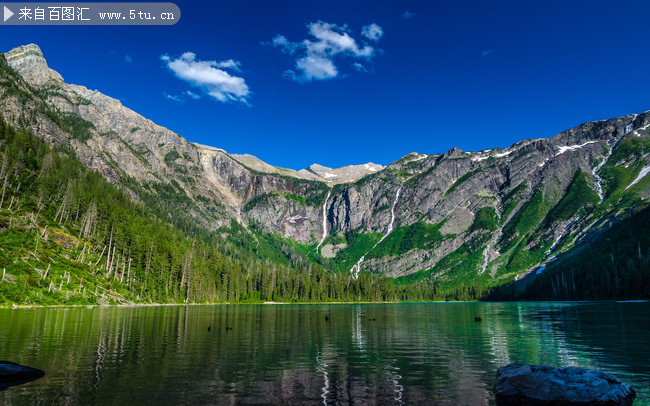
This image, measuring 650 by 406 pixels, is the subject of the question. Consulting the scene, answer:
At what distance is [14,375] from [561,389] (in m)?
31.9

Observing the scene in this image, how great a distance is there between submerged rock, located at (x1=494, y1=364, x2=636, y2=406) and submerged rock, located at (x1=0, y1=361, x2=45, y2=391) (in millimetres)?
28260

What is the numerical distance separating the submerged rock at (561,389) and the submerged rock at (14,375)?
2826 cm

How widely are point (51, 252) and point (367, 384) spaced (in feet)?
428

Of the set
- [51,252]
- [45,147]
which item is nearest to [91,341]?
[51,252]

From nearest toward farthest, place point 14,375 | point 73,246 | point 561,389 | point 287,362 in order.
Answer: point 561,389, point 14,375, point 287,362, point 73,246

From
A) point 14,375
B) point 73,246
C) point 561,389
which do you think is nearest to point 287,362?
point 14,375

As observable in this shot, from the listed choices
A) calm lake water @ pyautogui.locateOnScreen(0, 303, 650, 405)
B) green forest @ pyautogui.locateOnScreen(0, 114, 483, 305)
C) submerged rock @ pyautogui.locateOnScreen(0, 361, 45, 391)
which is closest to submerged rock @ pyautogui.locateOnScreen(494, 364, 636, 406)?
calm lake water @ pyautogui.locateOnScreen(0, 303, 650, 405)

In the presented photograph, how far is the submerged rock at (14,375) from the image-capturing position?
23.5 meters

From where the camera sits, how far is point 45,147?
619ft

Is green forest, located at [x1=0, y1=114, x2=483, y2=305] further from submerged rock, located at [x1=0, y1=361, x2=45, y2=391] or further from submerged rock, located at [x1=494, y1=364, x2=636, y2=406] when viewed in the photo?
submerged rock, located at [x1=494, y1=364, x2=636, y2=406]

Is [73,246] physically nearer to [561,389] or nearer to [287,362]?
[287,362]

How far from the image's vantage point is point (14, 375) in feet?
79.2

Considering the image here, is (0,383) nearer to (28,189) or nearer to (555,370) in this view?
(555,370)

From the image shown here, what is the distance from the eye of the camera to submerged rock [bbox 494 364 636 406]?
19172 millimetres
